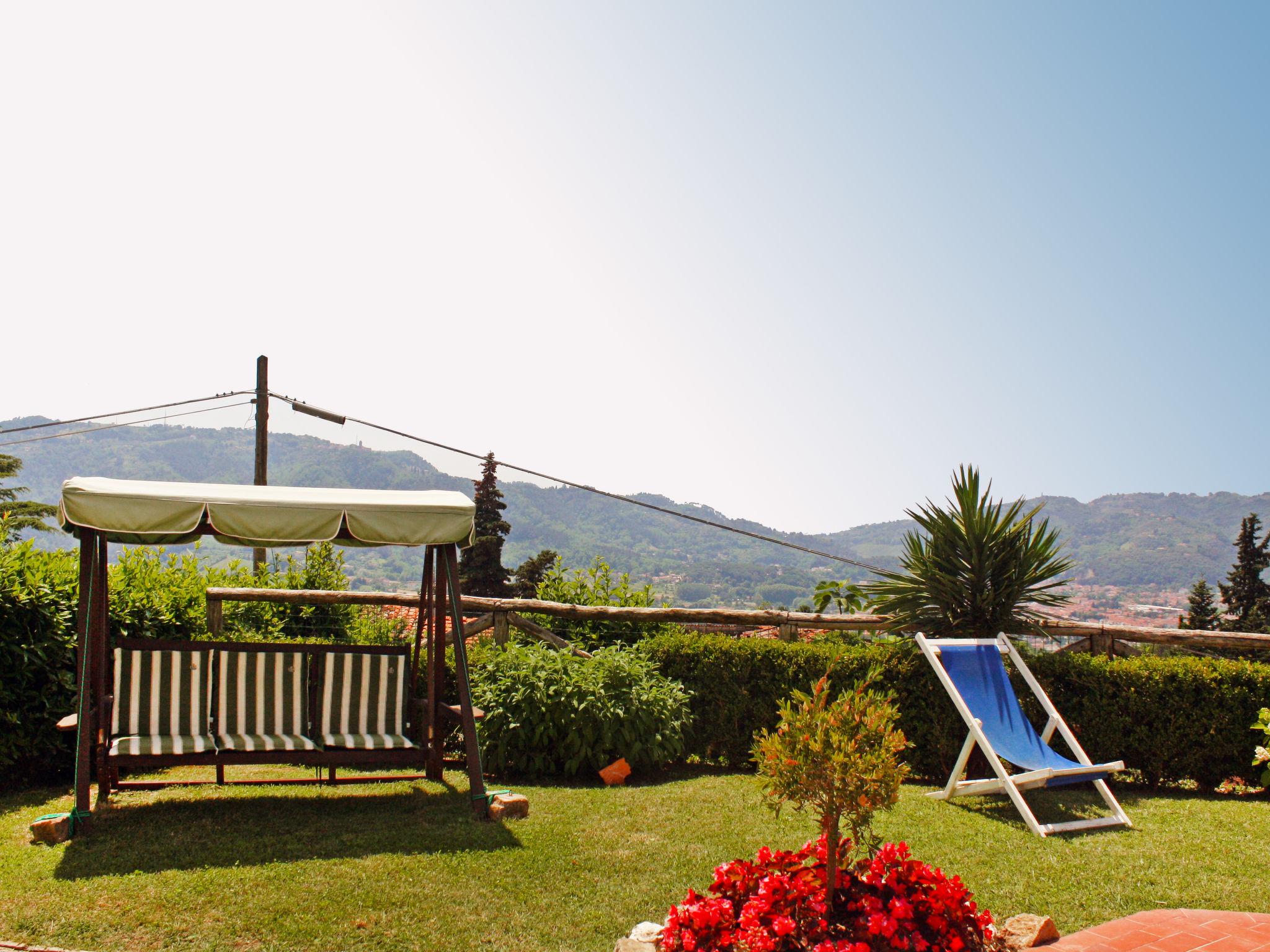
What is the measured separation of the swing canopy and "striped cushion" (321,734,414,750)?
4.25 feet

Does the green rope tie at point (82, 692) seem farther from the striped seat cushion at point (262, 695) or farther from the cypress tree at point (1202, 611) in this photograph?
the cypress tree at point (1202, 611)

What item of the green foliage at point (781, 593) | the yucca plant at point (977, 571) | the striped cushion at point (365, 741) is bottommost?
the green foliage at point (781, 593)

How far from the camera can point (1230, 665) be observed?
266 inches

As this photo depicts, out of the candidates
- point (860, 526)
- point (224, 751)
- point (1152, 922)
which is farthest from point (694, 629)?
point (860, 526)

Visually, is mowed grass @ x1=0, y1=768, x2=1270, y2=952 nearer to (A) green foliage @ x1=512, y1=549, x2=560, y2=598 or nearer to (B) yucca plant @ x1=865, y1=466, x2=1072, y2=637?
(B) yucca plant @ x1=865, y1=466, x2=1072, y2=637

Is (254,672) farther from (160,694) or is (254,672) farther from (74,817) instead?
(74,817)

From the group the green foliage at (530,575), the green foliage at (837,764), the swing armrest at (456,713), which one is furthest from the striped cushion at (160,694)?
the green foliage at (530,575)

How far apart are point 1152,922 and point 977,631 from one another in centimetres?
353

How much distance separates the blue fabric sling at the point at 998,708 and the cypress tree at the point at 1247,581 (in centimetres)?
3195

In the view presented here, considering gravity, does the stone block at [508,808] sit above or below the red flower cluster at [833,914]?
below

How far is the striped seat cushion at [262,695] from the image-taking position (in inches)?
230

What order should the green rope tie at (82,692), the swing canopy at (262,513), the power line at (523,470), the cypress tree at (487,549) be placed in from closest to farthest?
the green rope tie at (82,692), the swing canopy at (262,513), the power line at (523,470), the cypress tree at (487,549)

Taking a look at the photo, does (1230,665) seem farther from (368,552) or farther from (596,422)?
(368,552)

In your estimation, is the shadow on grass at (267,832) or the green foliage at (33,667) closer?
the shadow on grass at (267,832)
